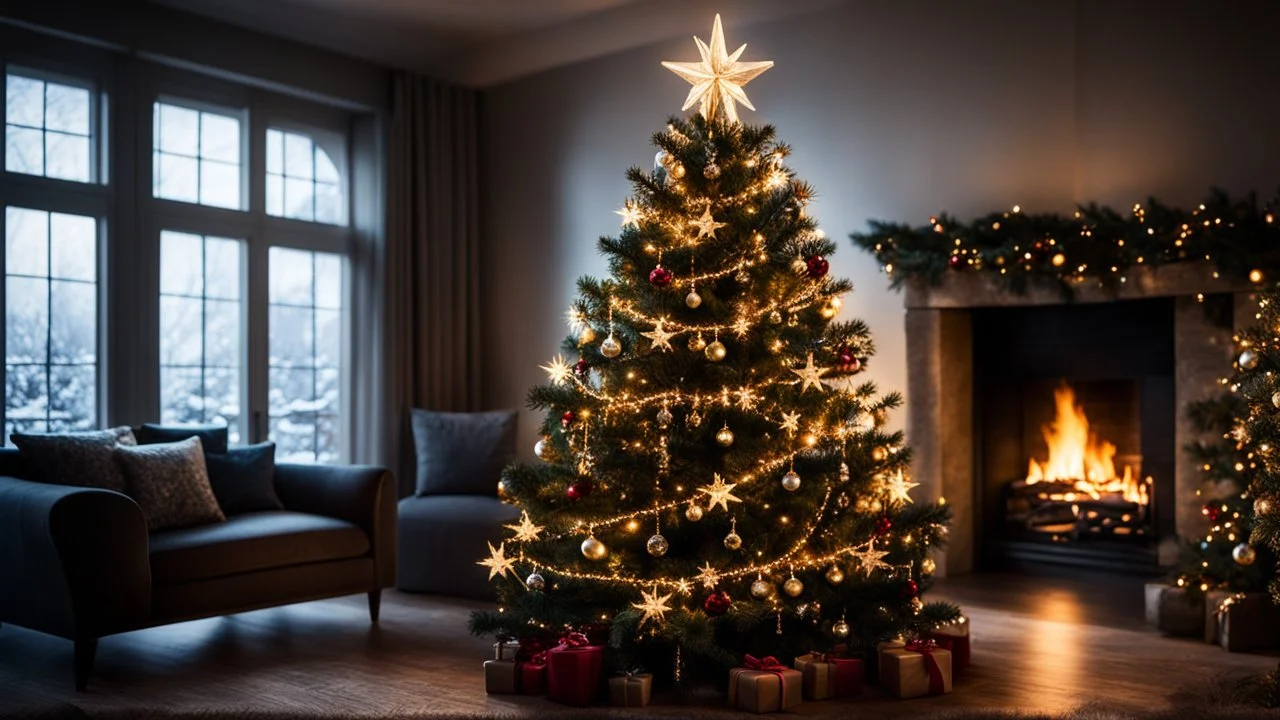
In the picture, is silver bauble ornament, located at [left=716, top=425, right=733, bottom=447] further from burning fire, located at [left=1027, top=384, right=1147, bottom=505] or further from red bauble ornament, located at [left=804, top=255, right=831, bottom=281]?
burning fire, located at [left=1027, top=384, right=1147, bottom=505]

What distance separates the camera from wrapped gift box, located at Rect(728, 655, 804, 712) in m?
3.37

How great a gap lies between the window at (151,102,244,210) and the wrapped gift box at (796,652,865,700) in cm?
408

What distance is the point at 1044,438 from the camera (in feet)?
19.4

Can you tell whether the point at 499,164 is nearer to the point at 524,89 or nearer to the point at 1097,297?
the point at 524,89

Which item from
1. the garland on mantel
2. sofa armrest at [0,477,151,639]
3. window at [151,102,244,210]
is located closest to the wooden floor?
sofa armrest at [0,477,151,639]

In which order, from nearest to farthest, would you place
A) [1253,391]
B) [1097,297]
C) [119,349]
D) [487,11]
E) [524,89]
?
[1253,391], [1097,297], [119,349], [487,11], [524,89]

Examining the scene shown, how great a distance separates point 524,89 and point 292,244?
65.2 inches

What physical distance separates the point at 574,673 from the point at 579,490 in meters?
0.53

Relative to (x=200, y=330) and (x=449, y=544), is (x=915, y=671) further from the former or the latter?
(x=200, y=330)

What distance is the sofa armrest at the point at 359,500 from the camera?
4.78 meters

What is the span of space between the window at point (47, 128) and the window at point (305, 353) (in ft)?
3.71

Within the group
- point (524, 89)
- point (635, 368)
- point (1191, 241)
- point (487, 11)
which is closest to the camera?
point (635, 368)

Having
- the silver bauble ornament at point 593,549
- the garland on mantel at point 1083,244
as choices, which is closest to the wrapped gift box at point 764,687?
the silver bauble ornament at point 593,549

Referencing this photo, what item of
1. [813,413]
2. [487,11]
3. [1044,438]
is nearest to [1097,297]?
[1044,438]
